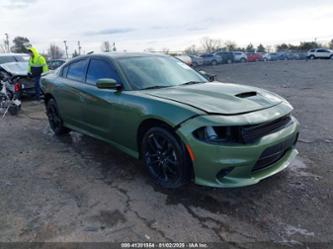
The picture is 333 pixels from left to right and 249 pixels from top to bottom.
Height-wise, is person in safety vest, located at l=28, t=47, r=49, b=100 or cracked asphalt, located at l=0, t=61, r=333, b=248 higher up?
person in safety vest, located at l=28, t=47, r=49, b=100

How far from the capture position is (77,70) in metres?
4.82

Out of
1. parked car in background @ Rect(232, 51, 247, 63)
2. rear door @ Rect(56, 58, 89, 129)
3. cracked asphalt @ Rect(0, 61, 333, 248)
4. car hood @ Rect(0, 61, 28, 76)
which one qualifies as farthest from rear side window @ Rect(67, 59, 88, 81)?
parked car in background @ Rect(232, 51, 247, 63)

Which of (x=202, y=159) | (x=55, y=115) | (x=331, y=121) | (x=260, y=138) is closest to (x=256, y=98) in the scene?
(x=260, y=138)

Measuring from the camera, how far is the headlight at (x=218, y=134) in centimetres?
286

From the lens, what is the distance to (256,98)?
3.38 m

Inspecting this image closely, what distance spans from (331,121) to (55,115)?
558 centimetres

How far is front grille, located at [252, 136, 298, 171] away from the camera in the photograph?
296 centimetres

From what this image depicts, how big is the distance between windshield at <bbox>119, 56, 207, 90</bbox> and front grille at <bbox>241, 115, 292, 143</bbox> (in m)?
1.39

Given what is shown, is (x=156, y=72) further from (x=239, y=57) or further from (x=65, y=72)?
(x=239, y=57)

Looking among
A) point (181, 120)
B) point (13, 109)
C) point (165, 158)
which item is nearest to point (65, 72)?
point (165, 158)

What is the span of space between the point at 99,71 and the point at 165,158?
1793 millimetres

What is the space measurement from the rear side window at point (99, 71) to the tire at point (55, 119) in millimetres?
1442

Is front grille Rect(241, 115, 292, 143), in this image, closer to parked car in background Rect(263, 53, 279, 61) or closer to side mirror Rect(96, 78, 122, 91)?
side mirror Rect(96, 78, 122, 91)

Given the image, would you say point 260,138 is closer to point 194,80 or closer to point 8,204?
point 194,80
